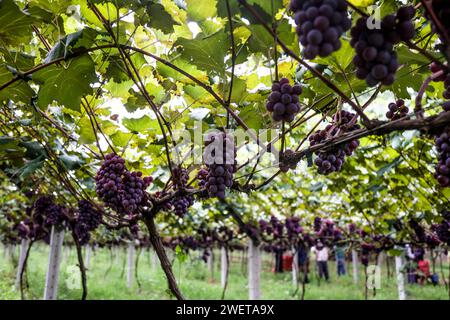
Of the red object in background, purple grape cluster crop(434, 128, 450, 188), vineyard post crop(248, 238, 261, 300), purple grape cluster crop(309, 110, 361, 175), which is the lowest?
the red object in background

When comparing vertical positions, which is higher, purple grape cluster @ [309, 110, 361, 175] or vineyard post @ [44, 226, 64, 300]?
purple grape cluster @ [309, 110, 361, 175]

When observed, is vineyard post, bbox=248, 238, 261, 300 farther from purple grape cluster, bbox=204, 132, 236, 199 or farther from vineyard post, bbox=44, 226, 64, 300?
purple grape cluster, bbox=204, 132, 236, 199

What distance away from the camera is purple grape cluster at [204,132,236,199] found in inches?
49.7

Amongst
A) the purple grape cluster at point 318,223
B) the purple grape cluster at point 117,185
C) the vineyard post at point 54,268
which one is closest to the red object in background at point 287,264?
the purple grape cluster at point 318,223

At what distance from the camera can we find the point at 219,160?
1.26 m

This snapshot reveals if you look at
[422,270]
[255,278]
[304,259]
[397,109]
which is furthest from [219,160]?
[304,259]

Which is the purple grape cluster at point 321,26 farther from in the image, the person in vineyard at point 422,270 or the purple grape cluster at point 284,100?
the person in vineyard at point 422,270

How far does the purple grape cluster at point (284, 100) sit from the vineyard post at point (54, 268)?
4.38m

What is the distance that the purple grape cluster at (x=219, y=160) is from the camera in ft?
4.14

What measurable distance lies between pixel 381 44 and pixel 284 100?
0.26 m

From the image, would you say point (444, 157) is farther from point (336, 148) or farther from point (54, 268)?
point (54, 268)

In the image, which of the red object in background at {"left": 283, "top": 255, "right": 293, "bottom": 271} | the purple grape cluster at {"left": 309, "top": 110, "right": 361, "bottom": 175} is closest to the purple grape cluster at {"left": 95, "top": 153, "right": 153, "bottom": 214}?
the purple grape cluster at {"left": 309, "top": 110, "right": 361, "bottom": 175}

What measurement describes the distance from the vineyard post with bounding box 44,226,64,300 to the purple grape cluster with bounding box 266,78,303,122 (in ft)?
14.4
